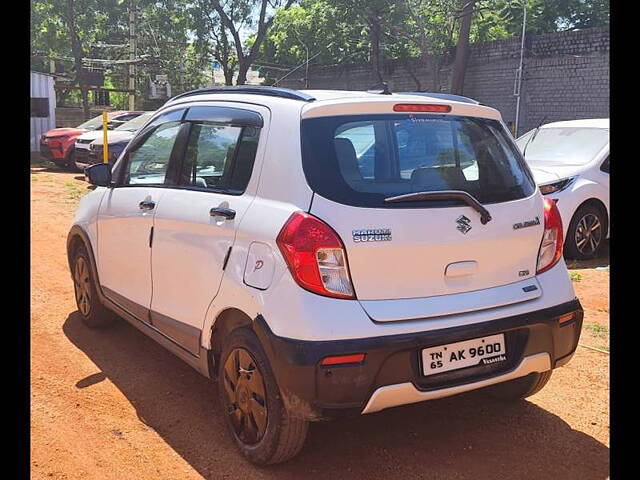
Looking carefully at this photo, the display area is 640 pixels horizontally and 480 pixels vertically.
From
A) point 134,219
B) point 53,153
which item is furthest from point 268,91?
point 53,153

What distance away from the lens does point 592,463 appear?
3373 millimetres

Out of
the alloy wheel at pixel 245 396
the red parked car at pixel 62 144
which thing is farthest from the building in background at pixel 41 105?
the alloy wheel at pixel 245 396

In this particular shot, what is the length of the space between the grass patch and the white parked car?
2231 mm

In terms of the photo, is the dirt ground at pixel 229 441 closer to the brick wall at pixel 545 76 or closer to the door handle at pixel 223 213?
the door handle at pixel 223 213

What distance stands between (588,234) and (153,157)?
5.58 m

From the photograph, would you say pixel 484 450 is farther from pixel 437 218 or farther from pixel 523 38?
pixel 523 38

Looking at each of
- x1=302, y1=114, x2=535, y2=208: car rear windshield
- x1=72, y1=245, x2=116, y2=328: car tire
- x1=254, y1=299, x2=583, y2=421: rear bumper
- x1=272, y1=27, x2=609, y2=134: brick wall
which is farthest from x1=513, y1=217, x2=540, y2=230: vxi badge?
x1=272, y1=27, x2=609, y2=134: brick wall

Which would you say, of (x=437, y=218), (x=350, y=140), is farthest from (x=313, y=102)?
(x=437, y=218)

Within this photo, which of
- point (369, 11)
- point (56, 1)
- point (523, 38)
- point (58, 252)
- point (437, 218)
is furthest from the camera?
point (56, 1)

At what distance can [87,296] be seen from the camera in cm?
527

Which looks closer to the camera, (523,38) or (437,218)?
(437,218)

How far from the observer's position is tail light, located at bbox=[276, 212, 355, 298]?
9.55 feet
